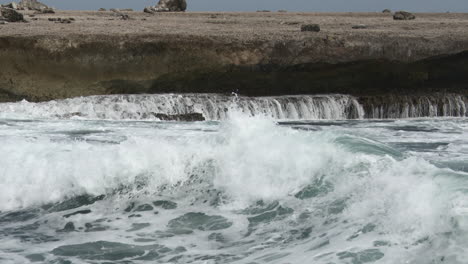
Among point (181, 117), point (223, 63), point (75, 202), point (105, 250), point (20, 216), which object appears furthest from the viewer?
point (223, 63)

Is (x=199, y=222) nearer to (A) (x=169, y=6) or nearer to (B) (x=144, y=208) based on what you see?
(B) (x=144, y=208)

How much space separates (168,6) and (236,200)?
24629mm

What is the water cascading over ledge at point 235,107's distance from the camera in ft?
53.2

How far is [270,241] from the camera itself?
297 inches

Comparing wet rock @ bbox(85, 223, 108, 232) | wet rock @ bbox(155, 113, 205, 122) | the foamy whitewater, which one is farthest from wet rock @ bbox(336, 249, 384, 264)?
Answer: wet rock @ bbox(155, 113, 205, 122)

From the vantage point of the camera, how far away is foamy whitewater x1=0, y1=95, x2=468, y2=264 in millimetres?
7066

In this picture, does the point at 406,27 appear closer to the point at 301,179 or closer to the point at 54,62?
the point at 54,62

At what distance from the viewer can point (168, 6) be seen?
3259 cm

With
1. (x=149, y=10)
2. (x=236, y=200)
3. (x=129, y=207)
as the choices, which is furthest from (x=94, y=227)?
(x=149, y=10)

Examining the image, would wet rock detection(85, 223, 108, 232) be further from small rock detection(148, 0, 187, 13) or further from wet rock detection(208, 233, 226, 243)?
small rock detection(148, 0, 187, 13)

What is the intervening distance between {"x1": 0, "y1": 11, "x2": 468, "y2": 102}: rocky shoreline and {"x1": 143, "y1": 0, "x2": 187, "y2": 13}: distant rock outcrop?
12.1 meters

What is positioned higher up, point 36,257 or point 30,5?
point 30,5

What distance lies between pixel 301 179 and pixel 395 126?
Answer: 286 inches

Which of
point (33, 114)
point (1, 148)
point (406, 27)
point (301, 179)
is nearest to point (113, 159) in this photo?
point (1, 148)
